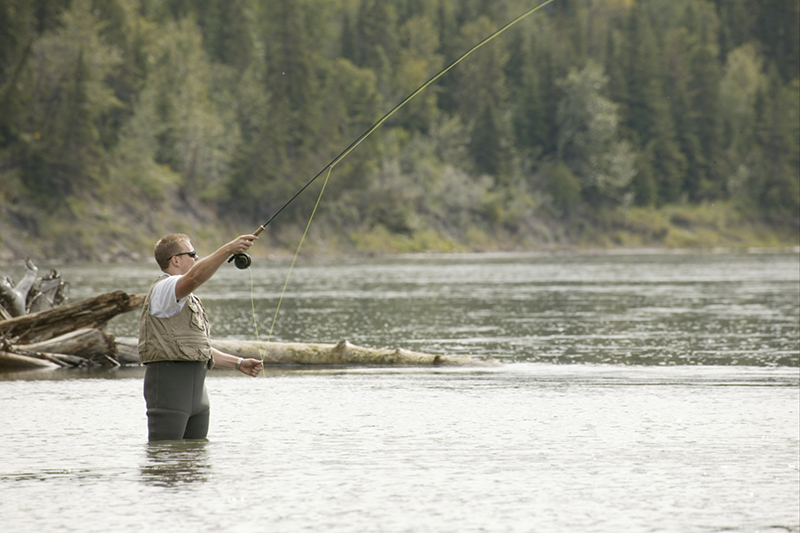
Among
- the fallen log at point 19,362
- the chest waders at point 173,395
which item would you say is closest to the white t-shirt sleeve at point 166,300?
the chest waders at point 173,395

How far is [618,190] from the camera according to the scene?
9844 centimetres

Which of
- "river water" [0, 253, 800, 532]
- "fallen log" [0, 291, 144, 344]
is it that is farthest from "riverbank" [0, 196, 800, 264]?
"river water" [0, 253, 800, 532]

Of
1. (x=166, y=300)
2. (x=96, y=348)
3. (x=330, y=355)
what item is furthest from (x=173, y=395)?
(x=96, y=348)

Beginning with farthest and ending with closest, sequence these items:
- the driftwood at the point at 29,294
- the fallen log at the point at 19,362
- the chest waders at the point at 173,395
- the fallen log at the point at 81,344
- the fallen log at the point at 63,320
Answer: the driftwood at the point at 29,294, the fallen log at the point at 81,344, the fallen log at the point at 63,320, the fallen log at the point at 19,362, the chest waders at the point at 173,395

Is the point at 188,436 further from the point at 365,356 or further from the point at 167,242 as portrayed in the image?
the point at 365,356

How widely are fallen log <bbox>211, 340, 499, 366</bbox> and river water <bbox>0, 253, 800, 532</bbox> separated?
0.41 meters

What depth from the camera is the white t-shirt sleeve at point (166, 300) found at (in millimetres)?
7137

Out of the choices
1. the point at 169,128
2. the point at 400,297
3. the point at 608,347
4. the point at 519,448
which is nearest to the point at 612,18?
the point at 169,128

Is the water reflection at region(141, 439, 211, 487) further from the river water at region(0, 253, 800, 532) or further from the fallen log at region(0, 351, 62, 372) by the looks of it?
the fallen log at region(0, 351, 62, 372)

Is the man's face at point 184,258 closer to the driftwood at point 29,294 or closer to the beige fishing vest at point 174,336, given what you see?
the beige fishing vest at point 174,336

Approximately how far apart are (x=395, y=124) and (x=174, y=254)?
88.7m

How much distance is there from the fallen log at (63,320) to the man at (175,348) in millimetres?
7699

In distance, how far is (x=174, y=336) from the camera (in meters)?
7.47

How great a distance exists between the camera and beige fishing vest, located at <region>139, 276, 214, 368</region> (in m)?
7.46
